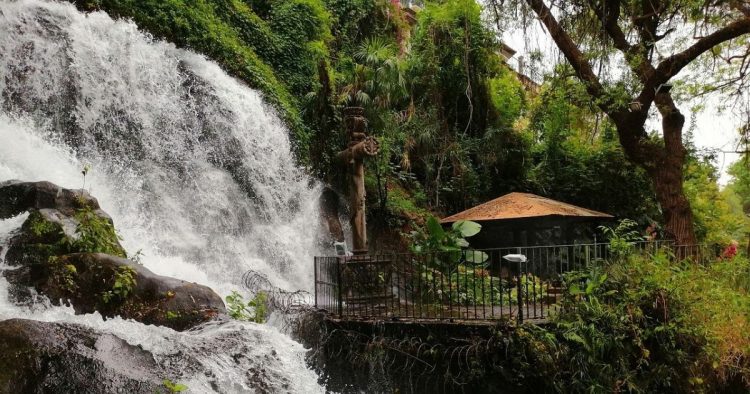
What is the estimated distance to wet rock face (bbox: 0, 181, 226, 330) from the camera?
20.3ft

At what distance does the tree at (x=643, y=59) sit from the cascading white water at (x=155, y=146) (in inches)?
245

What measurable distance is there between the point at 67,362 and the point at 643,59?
11.9 m

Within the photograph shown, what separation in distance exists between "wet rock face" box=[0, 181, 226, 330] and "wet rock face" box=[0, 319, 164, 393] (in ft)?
3.23

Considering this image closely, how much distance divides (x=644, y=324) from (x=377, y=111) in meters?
9.12

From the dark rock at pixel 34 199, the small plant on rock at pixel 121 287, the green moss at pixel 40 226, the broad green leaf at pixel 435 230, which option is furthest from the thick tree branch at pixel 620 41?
the green moss at pixel 40 226

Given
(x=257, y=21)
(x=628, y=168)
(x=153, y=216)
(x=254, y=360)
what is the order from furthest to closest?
(x=628, y=168), (x=257, y=21), (x=153, y=216), (x=254, y=360)

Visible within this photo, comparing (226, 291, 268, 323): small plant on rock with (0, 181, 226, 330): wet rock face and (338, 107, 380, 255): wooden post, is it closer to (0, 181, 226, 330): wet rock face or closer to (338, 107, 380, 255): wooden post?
(0, 181, 226, 330): wet rock face

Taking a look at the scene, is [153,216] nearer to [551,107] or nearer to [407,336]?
[407,336]

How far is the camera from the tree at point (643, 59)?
469 inches

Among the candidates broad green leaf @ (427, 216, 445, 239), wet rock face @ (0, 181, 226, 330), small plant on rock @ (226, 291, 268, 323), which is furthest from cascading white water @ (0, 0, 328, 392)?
broad green leaf @ (427, 216, 445, 239)

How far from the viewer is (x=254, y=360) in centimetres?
609

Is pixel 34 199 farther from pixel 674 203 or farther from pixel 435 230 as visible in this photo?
pixel 674 203

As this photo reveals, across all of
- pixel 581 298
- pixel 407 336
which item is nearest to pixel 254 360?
pixel 407 336

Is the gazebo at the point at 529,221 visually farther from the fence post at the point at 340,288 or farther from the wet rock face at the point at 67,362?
the wet rock face at the point at 67,362
